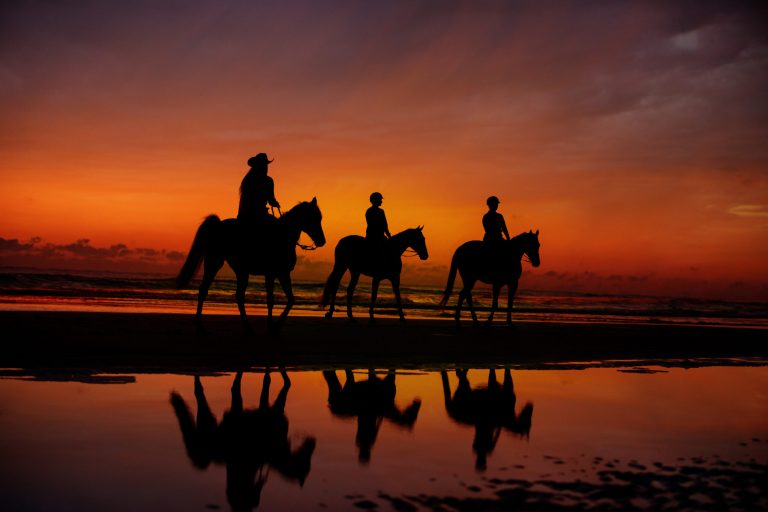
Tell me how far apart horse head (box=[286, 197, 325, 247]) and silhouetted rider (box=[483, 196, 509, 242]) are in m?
5.18

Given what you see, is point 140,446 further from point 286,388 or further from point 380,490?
point 286,388

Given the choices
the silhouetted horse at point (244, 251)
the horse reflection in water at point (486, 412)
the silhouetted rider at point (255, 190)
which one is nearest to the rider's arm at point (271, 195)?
the silhouetted rider at point (255, 190)

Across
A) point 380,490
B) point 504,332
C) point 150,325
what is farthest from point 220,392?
point 504,332

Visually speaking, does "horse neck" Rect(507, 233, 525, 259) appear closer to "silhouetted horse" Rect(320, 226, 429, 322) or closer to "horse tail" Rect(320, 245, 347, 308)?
"silhouetted horse" Rect(320, 226, 429, 322)

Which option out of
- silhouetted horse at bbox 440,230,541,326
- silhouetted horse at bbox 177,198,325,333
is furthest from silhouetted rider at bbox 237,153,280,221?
silhouetted horse at bbox 440,230,541,326

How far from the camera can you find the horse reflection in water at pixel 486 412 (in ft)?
15.9

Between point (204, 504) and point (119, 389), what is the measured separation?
3.72 meters

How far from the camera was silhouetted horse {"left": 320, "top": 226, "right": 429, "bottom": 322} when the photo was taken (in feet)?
58.5

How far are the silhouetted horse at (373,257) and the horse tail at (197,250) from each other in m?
5.25

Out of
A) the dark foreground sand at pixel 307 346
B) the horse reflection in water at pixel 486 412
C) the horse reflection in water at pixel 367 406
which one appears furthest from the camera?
the dark foreground sand at pixel 307 346

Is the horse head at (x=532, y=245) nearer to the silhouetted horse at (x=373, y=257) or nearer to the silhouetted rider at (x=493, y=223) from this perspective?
the silhouetted rider at (x=493, y=223)

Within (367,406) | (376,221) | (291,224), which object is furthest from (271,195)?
(367,406)

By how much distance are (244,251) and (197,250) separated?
96cm

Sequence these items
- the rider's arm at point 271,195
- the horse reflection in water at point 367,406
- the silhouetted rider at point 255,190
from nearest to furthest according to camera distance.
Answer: the horse reflection in water at point 367,406, the silhouetted rider at point 255,190, the rider's arm at point 271,195
